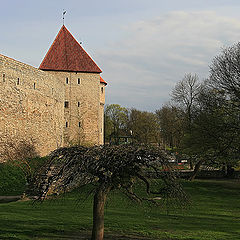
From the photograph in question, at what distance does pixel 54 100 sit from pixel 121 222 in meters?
18.8

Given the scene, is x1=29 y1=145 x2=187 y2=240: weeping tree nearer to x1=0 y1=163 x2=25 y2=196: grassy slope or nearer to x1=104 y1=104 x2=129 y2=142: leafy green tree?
x1=0 y1=163 x2=25 y2=196: grassy slope

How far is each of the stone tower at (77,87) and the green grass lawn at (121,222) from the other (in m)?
19.6

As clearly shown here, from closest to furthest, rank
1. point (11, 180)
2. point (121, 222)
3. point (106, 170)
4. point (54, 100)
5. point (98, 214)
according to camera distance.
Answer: point (106, 170) → point (98, 214) → point (121, 222) → point (11, 180) → point (54, 100)

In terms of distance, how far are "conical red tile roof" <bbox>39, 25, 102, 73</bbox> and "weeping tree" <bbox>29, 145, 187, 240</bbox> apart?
27.0m

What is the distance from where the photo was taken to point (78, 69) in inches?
1325

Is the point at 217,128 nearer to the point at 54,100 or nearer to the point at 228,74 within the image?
the point at 228,74

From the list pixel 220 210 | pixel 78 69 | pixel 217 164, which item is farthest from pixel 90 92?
pixel 220 210

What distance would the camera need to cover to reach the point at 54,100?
27.3 meters

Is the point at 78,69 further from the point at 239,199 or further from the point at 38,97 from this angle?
the point at 239,199

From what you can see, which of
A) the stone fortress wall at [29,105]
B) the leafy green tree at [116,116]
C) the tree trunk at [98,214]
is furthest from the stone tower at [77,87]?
the leafy green tree at [116,116]

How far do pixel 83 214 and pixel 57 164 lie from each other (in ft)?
14.1

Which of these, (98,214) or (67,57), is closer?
(98,214)

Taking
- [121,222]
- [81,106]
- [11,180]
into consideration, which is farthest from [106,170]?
[81,106]

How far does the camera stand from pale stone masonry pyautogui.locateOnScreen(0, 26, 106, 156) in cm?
1972
